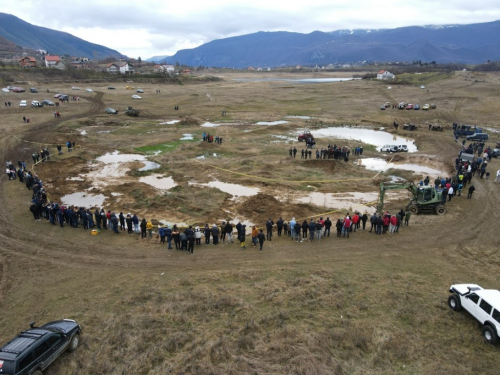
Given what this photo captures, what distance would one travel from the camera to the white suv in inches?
444

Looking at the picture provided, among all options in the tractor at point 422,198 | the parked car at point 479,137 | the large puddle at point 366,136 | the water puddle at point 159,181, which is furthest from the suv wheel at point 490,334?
the parked car at point 479,137

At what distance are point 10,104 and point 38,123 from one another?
54.8 feet

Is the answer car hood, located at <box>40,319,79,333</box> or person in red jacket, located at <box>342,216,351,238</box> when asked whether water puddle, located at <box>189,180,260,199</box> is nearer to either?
person in red jacket, located at <box>342,216,351,238</box>

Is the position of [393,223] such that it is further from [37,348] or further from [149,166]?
[149,166]

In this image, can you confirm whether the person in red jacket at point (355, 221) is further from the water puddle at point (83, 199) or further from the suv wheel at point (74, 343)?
the water puddle at point (83, 199)

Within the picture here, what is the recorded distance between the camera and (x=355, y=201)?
2570cm

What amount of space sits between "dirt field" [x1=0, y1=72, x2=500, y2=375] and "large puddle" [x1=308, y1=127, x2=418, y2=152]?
10401 mm

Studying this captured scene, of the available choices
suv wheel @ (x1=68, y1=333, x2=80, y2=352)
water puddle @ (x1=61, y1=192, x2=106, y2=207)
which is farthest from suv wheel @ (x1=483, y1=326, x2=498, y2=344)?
water puddle @ (x1=61, y1=192, x2=106, y2=207)

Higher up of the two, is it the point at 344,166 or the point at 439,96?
the point at 439,96

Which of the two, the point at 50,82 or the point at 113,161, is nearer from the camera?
the point at 113,161

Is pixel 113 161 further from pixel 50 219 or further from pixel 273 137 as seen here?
pixel 273 137

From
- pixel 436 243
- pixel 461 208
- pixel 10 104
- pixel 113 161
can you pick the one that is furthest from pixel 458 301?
pixel 10 104

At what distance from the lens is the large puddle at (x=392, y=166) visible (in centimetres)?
3272

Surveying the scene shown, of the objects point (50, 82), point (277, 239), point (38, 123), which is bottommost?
point (277, 239)
